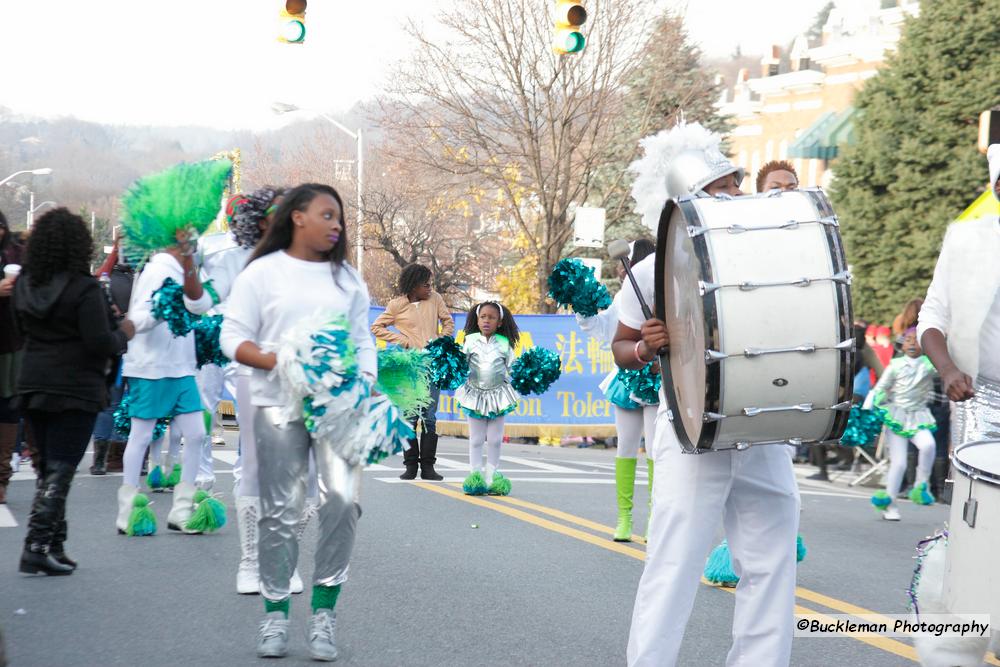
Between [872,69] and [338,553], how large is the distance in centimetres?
4365

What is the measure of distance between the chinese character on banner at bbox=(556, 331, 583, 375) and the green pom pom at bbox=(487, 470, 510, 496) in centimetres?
858

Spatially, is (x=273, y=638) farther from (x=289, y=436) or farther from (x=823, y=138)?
(x=823, y=138)

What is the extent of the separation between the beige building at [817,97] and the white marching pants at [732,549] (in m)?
36.3

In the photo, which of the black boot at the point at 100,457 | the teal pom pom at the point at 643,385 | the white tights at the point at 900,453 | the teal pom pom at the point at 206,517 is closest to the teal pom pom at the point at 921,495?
the white tights at the point at 900,453

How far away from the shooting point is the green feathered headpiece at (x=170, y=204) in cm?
712

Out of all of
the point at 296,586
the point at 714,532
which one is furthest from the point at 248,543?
the point at 714,532

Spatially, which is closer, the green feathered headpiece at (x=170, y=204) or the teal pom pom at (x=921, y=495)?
the green feathered headpiece at (x=170, y=204)

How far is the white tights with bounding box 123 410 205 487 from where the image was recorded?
873 cm

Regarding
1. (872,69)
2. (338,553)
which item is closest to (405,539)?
(338,553)

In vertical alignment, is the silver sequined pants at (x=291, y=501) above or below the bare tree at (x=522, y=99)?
below

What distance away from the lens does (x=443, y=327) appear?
43.7 feet

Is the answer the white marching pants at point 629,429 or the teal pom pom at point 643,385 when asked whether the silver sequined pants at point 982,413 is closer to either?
the teal pom pom at point 643,385

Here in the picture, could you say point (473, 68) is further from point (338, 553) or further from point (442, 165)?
point (338, 553)

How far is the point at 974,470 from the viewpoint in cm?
445
